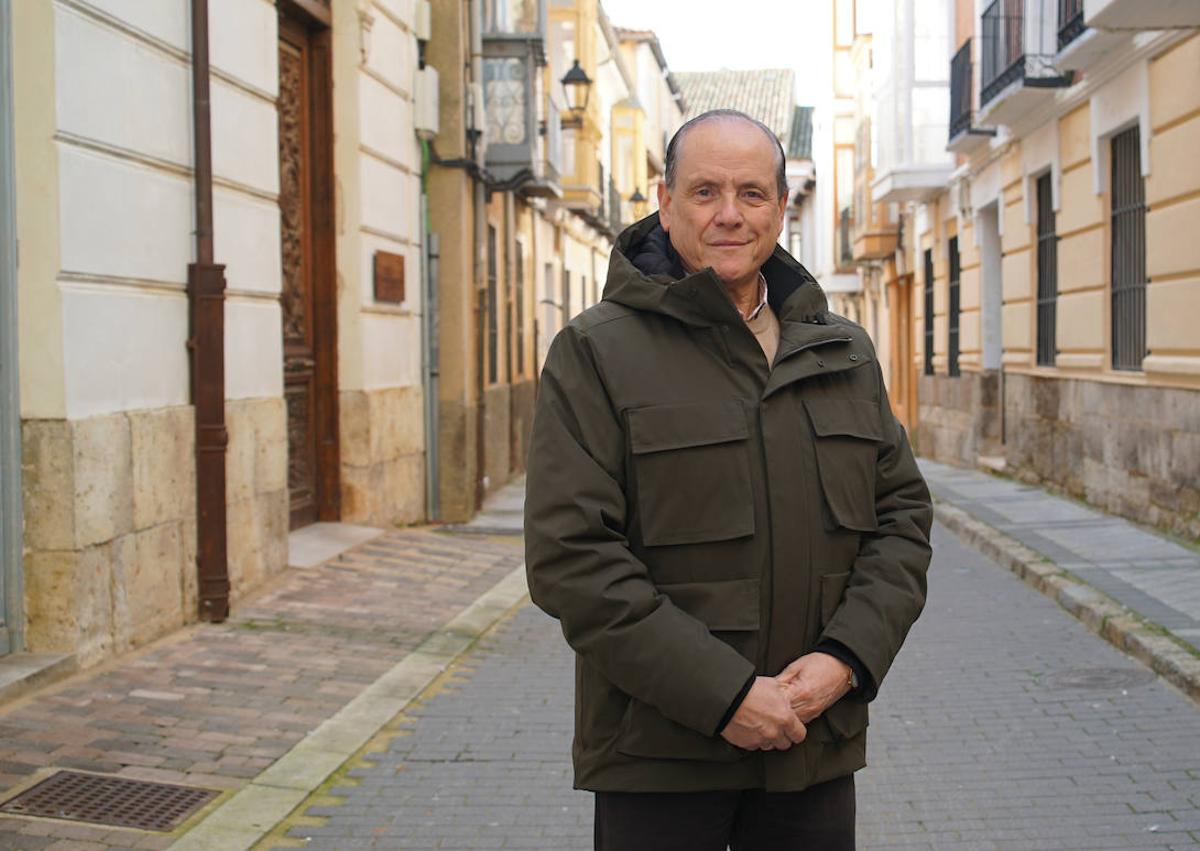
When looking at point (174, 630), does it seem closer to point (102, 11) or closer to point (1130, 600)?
point (102, 11)

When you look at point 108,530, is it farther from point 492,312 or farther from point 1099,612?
point 492,312

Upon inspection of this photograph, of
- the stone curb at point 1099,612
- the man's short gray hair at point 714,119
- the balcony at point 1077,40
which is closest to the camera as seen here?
the man's short gray hair at point 714,119

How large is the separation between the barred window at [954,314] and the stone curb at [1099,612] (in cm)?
1009

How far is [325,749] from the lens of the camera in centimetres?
570

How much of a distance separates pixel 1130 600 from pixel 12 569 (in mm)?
5961

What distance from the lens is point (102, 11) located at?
6902 millimetres

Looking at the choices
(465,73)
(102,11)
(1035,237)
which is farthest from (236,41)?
(1035,237)

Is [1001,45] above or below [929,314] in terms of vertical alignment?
above

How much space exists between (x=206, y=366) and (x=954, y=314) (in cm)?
1614

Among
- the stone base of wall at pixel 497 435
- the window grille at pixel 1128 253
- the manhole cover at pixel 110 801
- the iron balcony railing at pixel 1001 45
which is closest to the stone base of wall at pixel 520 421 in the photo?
the stone base of wall at pixel 497 435

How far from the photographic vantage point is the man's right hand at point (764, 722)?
7.97 ft

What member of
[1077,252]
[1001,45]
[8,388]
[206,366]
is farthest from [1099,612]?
[1001,45]

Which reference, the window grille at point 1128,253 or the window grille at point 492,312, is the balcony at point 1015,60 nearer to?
the window grille at point 1128,253

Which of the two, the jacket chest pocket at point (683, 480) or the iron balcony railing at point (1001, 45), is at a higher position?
the iron balcony railing at point (1001, 45)
